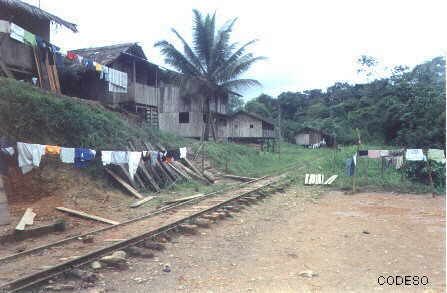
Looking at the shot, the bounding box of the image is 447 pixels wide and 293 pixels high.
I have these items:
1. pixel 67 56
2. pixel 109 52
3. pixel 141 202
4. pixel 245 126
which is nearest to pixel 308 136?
pixel 245 126

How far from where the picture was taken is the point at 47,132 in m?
11.1

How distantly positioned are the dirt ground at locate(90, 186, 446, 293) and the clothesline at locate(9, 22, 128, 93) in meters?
9.47

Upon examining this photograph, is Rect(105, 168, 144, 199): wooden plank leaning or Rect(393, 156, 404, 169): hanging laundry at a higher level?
Rect(393, 156, 404, 169): hanging laundry

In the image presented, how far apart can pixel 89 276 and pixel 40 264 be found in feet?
3.67

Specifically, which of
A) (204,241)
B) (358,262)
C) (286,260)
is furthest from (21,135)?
(358,262)

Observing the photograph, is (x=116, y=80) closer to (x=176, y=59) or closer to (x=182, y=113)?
(x=176, y=59)

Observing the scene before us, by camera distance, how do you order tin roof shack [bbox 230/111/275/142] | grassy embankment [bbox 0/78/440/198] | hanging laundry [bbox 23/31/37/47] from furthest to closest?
tin roof shack [bbox 230/111/275/142], hanging laundry [bbox 23/31/37/47], grassy embankment [bbox 0/78/440/198]

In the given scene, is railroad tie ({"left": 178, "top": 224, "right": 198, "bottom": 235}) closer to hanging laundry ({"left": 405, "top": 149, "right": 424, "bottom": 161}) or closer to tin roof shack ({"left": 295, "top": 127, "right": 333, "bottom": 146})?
hanging laundry ({"left": 405, "top": 149, "right": 424, "bottom": 161})

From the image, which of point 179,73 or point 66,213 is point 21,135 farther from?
point 179,73

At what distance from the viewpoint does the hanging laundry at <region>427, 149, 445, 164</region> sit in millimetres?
13180

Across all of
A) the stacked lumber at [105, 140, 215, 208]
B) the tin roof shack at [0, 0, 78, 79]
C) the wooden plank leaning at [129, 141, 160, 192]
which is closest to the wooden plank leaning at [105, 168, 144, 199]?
the stacked lumber at [105, 140, 215, 208]

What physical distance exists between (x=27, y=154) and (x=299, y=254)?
7052mm

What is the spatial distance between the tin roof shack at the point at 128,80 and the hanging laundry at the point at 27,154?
432 inches

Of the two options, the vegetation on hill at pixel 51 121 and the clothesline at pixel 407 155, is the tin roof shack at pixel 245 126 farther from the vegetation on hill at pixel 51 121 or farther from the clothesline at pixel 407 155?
the vegetation on hill at pixel 51 121
